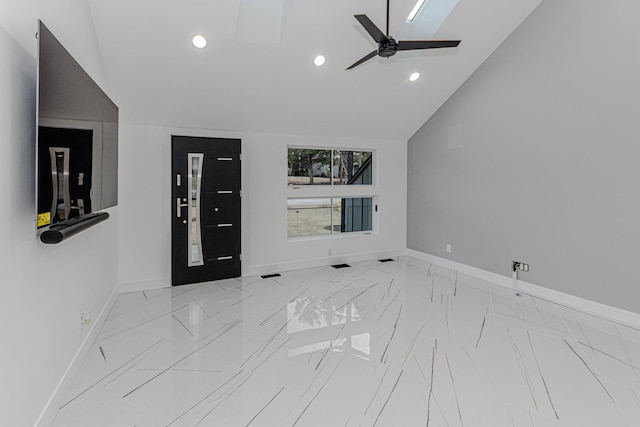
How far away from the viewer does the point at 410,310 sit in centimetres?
374

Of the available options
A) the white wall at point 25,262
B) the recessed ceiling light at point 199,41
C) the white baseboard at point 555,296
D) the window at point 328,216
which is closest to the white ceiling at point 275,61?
the recessed ceiling light at point 199,41

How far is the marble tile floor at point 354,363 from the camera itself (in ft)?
6.72

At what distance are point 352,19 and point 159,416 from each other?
12.9 ft

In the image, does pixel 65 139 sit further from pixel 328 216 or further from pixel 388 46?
pixel 328 216

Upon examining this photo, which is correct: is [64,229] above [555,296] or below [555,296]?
above

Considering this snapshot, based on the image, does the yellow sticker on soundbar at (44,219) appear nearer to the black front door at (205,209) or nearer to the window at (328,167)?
the black front door at (205,209)

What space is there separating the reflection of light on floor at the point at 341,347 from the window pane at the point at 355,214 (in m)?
3.18

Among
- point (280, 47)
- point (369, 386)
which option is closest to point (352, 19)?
point (280, 47)

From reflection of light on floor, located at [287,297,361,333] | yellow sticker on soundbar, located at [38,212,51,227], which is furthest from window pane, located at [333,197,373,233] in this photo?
yellow sticker on soundbar, located at [38,212,51,227]

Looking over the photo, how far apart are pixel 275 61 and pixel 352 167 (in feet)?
8.68

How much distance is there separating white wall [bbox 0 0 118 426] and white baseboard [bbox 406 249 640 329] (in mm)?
4703

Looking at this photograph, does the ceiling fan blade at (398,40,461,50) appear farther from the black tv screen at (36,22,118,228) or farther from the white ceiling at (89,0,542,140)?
the black tv screen at (36,22,118,228)

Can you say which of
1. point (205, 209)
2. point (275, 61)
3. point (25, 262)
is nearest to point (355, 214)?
point (205, 209)

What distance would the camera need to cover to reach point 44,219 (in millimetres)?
1723
